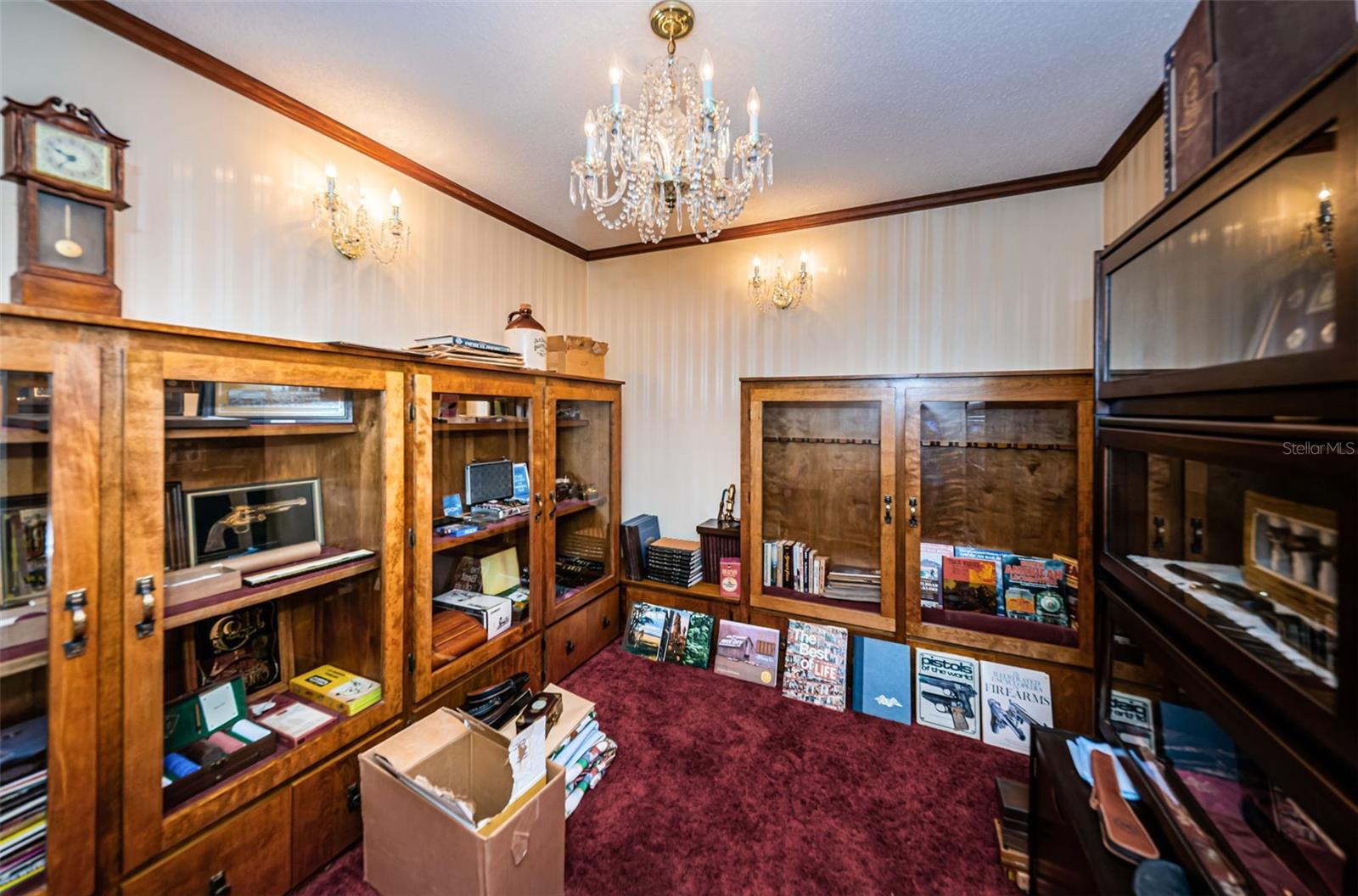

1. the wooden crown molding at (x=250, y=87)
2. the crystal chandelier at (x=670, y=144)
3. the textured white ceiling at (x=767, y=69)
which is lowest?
the crystal chandelier at (x=670, y=144)

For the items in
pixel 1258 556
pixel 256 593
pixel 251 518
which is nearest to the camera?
pixel 1258 556

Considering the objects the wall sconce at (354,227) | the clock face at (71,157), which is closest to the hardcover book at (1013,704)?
the wall sconce at (354,227)

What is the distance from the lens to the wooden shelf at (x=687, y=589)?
280 centimetres

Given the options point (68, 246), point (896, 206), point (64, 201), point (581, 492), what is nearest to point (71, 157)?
point (64, 201)

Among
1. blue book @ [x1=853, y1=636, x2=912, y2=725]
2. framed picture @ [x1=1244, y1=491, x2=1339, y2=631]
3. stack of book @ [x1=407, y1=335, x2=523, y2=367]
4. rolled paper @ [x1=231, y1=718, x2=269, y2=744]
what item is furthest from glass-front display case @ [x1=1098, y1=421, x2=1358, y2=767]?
rolled paper @ [x1=231, y1=718, x2=269, y2=744]

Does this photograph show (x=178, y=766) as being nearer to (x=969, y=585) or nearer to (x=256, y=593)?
(x=256, y=593)

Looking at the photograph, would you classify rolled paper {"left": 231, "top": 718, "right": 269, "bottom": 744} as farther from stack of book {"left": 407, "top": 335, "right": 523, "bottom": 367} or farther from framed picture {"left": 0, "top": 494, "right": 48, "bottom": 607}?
stack of book {"left": 407, "top": 335, "right": 523, "bottom": 367}

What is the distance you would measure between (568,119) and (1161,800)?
8.80 ft

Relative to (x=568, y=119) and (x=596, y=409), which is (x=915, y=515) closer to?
(x=596, y=409)

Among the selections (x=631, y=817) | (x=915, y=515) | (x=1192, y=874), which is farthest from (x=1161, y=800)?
(x=631, y=817)

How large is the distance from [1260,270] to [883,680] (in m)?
2.08

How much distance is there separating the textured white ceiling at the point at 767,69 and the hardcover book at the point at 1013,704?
2302mm

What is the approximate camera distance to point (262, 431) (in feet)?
5.13

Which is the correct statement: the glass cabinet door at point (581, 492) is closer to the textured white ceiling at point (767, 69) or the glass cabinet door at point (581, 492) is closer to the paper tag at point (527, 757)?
the paper tag at point (527, 757)
